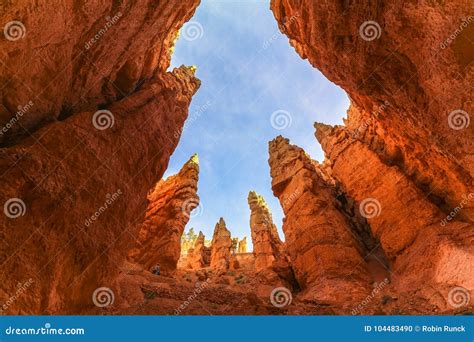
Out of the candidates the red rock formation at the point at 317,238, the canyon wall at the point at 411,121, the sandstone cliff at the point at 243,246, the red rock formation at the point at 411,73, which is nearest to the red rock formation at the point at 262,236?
the red rock formation at the point at 317,238

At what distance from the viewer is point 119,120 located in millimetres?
16297

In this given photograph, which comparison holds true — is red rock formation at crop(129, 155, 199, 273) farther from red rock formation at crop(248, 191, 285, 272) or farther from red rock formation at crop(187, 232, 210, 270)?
red rock formation at crop(187, 232, 210, 270)

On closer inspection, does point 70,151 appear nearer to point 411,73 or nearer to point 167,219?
point 411,73

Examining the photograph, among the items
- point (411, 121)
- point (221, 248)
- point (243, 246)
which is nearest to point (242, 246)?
point (243, 246)

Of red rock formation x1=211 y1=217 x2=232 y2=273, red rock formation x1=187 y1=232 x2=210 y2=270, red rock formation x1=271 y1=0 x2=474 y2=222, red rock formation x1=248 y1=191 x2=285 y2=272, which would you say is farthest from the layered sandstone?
red rock formation x1=271 y1=0 x2=474 y2=222

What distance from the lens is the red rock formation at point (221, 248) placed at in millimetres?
44097

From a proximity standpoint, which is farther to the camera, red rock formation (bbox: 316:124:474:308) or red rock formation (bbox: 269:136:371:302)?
red rock formation (bbox: 269:136:371:302)

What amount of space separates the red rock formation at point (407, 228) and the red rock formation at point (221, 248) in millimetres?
22965

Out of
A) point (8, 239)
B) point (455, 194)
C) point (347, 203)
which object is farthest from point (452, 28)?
point (347, 203)

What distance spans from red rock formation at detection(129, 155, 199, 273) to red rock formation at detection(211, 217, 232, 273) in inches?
413

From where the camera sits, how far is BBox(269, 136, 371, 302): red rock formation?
785 inches

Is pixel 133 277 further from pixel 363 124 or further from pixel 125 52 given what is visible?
pixel 363 124

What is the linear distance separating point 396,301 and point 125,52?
18.7 metres

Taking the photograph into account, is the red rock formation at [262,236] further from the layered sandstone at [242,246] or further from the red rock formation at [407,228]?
the layered sandstone at [242,246]
